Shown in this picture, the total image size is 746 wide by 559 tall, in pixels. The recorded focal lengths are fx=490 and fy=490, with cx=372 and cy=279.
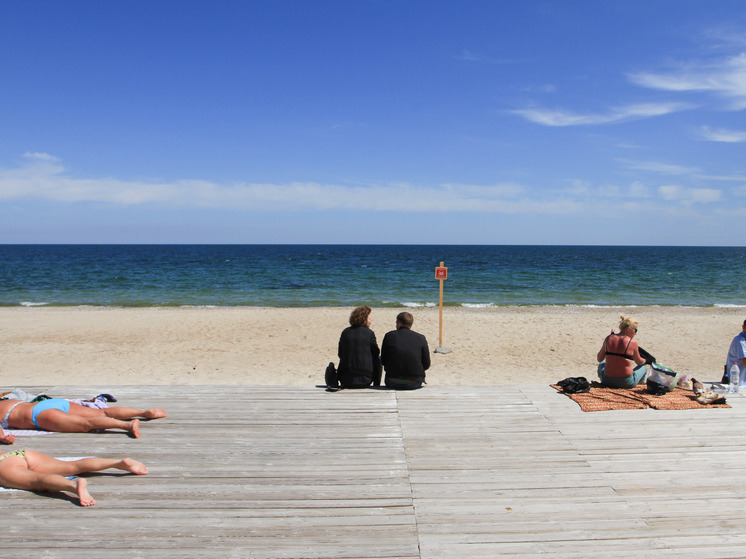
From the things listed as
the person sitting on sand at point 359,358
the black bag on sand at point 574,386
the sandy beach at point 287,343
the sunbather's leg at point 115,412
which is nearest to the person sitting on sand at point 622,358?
the black bag on sand at point 574,386

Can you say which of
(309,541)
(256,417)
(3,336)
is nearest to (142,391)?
(256,417)

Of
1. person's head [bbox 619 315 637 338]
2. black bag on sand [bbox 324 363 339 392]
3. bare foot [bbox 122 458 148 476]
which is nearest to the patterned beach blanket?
person's head [bbox 619 315 637 338]

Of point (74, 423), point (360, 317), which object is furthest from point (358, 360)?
point (74, 423)

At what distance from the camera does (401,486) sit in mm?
3467

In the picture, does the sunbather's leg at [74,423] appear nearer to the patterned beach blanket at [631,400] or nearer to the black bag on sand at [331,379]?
the black bag on sand at [331,379]

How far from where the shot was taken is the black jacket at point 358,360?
580 cm

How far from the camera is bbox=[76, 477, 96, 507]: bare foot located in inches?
123

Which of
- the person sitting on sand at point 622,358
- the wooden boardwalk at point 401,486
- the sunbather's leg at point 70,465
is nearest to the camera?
the wooden boardwalk at point 401,486

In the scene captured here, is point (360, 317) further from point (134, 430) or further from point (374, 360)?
point (134, 430)

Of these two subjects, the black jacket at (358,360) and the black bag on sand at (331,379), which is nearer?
the black bag on sand at (331,379)

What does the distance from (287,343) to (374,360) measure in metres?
7.60

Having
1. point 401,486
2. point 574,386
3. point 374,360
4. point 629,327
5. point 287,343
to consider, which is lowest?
point 287,343

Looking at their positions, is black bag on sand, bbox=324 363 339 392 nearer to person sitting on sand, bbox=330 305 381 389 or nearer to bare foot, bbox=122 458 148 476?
person sitting on sand, bbox=330 305 381 389

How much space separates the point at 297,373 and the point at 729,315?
1773 centimetres
